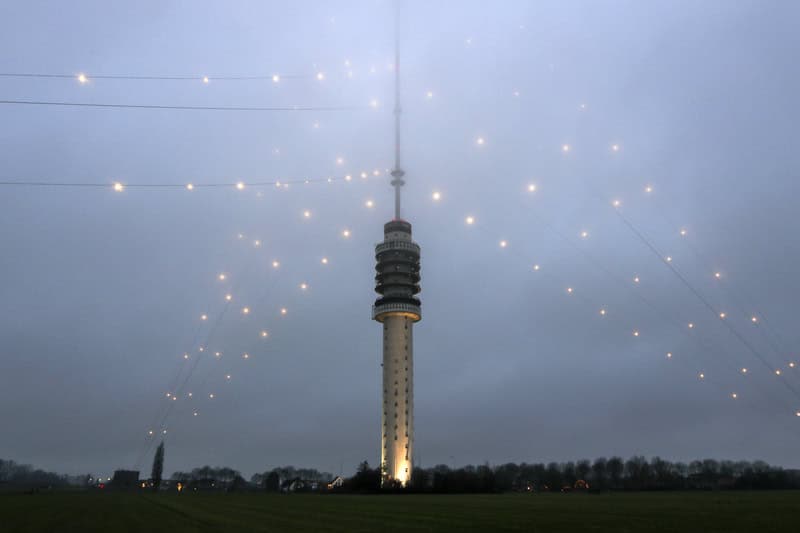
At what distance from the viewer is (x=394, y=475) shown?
346ft

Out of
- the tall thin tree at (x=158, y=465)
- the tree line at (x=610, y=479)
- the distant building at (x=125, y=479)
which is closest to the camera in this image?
the tree line at (x=610, y=479)

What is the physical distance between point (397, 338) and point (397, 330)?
1656mm

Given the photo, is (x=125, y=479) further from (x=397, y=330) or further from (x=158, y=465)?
(x=397, y=330)

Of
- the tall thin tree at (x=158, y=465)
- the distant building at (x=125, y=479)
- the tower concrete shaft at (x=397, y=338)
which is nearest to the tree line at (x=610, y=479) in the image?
the tower concrete shaft at (x=397, y=338)

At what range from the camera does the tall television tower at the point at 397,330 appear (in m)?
107

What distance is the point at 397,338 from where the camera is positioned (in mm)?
112688

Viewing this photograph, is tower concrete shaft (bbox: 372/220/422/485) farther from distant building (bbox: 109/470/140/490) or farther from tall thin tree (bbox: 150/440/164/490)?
distant building (bbox: 109/470/140/490)

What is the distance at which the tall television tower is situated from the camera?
352 feet

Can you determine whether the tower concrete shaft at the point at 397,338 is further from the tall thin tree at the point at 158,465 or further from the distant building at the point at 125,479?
the distant building at the point at 125,479

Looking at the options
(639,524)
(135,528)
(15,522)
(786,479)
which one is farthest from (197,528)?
(786,479)

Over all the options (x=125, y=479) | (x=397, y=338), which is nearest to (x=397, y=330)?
(x=397, y=338)

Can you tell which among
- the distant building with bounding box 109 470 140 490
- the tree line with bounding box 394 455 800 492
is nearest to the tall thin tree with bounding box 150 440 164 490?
the distant building with bounding box 109 470 140 490

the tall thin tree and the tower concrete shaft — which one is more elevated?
the tower concrete shaft

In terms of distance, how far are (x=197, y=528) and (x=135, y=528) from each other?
3099 mm
